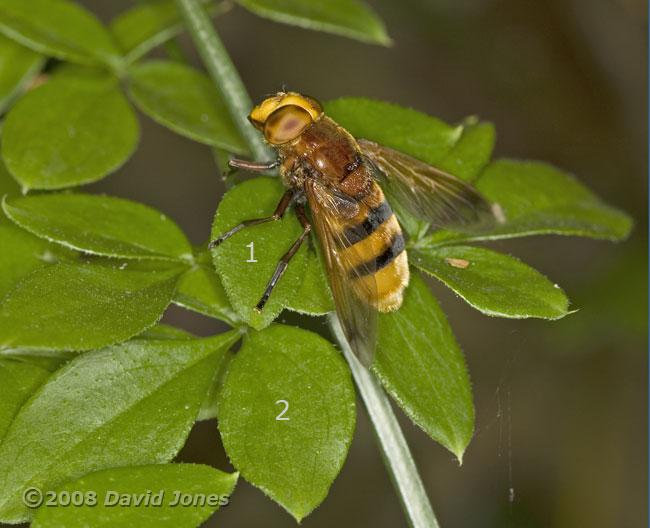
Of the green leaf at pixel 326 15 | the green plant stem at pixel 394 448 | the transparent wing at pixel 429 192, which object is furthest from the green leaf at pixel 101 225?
the green leaf at pixel 326 15

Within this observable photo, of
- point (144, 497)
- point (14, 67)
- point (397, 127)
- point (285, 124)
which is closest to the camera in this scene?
point (144, 497)

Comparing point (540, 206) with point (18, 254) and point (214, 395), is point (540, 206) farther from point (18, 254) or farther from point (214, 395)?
point (18, 254)

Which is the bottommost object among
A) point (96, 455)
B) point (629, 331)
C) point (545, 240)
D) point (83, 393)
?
point (96, 455)

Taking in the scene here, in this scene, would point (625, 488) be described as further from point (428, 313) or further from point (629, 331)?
point (428, 313)

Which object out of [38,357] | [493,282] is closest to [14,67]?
[38,357]

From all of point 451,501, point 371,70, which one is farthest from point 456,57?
point 451,501

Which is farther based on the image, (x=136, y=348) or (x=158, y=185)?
(x=158, y=185)

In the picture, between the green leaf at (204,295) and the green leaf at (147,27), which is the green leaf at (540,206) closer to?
the green leaf at (204,295)
